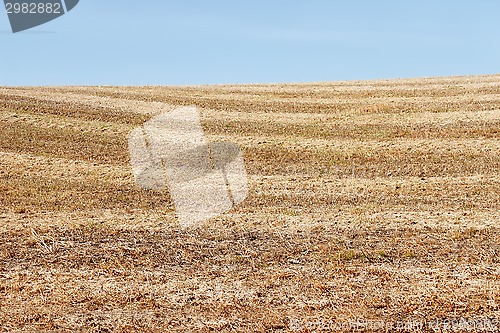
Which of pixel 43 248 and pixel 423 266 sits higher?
pixel 43 248

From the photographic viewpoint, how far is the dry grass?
14.5 meters

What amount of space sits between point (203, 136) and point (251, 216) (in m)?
14.7

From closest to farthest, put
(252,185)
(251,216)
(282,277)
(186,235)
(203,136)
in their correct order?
(282,277) < (186,235) < (251,216) < (252,185) < (203,136)

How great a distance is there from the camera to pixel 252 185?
28297mm

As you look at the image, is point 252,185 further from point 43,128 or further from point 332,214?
point 43,128

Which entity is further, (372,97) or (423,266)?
(372,97)

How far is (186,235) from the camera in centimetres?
2062

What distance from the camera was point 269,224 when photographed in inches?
859

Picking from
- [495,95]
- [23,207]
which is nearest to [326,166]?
[23,207]

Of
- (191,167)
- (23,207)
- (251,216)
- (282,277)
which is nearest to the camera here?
(282,277)

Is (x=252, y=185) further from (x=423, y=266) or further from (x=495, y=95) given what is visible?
(x=495, y=95)

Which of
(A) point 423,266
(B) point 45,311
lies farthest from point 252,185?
(B) point 45,311

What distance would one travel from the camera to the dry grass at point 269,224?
47.5 ft

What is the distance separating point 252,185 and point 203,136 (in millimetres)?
9599
